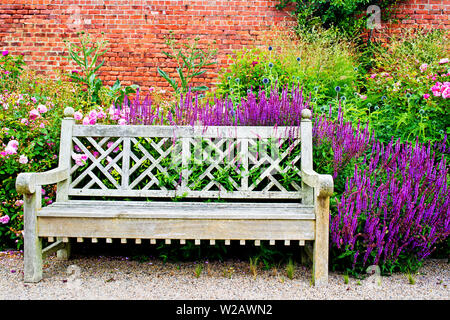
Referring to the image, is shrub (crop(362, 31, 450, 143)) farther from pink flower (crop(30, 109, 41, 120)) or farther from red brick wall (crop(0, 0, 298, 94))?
red brick wall (crop(0, 0, 298, 94))

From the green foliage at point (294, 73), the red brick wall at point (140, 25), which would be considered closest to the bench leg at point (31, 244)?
the green foliage at point (294, 73)

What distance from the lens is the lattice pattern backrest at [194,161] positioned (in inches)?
117

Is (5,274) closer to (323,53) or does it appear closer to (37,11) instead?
(323,53)

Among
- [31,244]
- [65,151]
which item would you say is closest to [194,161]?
[65,151]

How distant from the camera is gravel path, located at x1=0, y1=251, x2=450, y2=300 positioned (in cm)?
243

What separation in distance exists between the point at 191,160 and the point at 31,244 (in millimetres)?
1161

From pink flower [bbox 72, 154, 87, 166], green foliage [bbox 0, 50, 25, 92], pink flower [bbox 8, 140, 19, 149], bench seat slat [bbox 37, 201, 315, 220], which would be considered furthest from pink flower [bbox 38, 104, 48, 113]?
green foliage [bbox 0, 50, 25, 92]

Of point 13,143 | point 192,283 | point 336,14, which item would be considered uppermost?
point 336,14

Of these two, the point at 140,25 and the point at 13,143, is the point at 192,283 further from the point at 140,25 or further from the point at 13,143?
the point at 140,25

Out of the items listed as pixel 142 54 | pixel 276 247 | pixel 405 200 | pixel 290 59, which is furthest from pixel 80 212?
pixel 142 54

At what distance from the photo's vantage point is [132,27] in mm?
7352

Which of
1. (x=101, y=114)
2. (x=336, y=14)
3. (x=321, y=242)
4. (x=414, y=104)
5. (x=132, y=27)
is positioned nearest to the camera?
(x=321, y=242)

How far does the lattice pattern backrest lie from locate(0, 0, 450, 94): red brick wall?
4.43 m

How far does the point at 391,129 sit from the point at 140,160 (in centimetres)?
224
